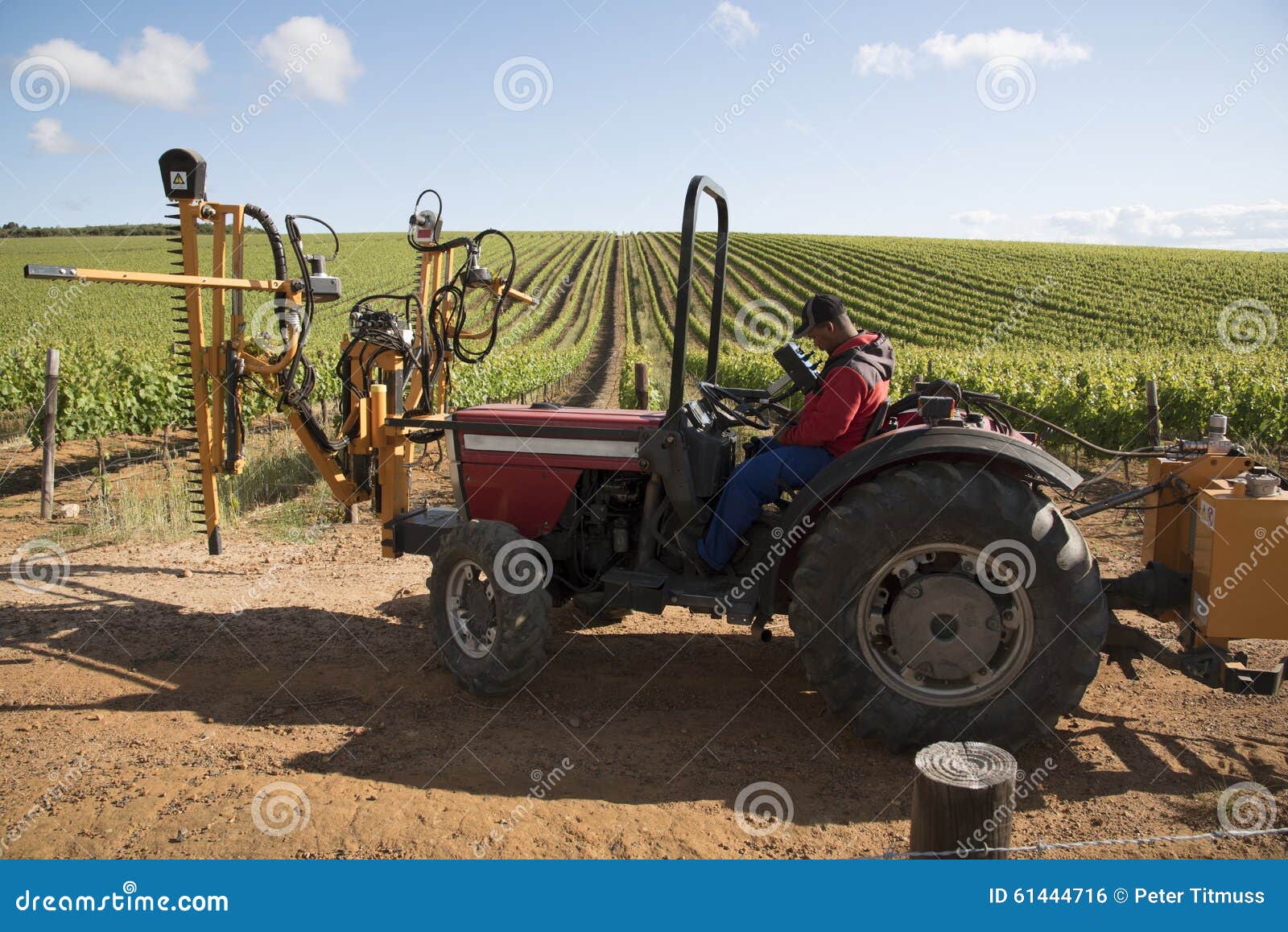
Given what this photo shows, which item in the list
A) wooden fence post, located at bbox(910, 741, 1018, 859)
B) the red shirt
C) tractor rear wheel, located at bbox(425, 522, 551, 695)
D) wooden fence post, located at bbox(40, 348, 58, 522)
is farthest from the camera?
wooden fence post, located at bbox(40, 348, 58, 522)

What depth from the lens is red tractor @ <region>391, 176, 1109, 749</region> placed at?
3.46 metres

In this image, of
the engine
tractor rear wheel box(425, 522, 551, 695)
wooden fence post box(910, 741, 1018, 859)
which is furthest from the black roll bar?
wooden fence post box(910, 741, 1018, 859)

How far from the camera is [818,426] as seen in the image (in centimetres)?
372

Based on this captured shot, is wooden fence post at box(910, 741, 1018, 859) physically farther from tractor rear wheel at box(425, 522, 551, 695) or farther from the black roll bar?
tractor rear wheel at box(425, 522, 551, 695)

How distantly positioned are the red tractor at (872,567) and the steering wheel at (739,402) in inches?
0.6

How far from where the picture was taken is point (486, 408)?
15.9ft

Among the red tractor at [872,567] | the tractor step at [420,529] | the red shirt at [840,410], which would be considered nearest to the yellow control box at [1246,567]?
the red tractor at [872,567]

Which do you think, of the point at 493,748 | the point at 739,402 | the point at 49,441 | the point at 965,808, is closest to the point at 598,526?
the point at 739,402

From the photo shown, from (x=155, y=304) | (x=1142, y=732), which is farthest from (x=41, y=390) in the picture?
(x=155, y=304)

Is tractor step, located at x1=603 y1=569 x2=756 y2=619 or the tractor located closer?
the tractor

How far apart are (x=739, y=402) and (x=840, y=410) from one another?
76 centimetres

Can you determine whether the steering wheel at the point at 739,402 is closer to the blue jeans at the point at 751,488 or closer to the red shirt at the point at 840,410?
the blue jeans at the point at 751,488

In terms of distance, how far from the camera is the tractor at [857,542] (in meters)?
3.45

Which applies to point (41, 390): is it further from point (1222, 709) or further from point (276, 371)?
point (1222, 709)
